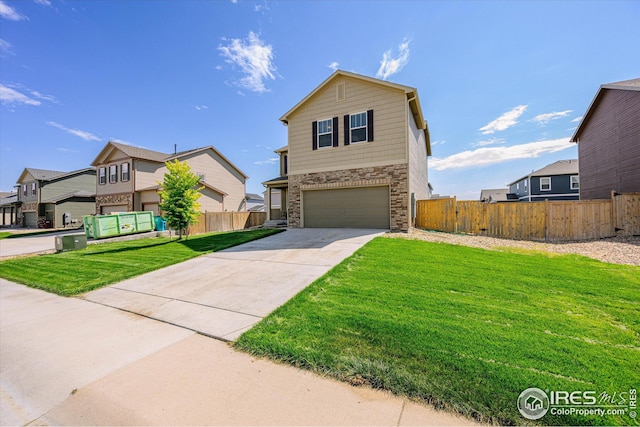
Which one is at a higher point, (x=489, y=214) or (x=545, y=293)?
(x=489, y=214)

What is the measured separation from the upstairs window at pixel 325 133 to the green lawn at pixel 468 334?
8.70m

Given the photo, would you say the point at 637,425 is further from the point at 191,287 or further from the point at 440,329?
the point at 191,287

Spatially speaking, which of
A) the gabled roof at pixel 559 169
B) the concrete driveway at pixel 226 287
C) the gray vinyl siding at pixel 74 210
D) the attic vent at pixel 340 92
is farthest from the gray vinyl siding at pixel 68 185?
the gabled roof at pixel 559 169

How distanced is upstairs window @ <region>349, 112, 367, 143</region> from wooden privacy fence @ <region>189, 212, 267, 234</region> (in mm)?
11012

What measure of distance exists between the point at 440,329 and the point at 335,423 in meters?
1.96

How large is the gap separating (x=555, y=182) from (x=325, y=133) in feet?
108

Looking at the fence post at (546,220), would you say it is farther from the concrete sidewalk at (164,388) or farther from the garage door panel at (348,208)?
the concrete sidewalk at (164,388)

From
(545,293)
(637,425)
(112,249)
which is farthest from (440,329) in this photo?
(112,249)

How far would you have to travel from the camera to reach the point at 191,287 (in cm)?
581

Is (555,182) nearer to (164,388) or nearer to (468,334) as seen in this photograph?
(468,334)

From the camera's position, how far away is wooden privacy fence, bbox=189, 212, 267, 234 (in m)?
17.4

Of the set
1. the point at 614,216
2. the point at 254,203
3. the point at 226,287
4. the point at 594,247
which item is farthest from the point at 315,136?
the point at 254,203

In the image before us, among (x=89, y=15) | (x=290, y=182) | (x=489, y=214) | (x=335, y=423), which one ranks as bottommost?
(x=335, y=423)

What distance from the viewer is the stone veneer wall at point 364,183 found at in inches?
458
